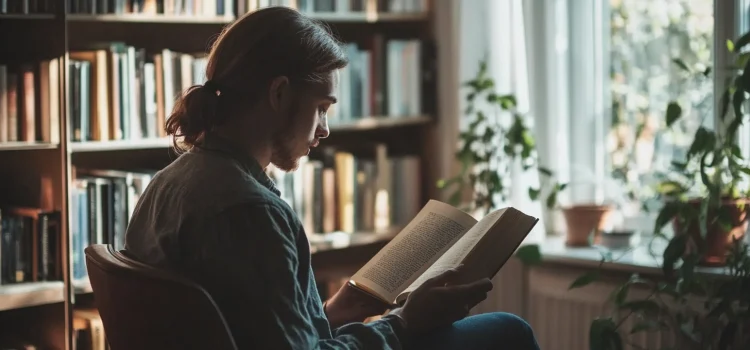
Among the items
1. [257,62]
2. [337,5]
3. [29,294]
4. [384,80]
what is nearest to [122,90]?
[29,294]

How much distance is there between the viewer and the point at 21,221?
226cm

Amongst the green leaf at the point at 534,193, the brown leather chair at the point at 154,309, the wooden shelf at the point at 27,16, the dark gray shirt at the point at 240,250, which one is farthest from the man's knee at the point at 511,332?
the wooden shelf at the point at 27,16

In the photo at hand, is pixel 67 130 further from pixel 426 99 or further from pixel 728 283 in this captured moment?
pixel 728 283

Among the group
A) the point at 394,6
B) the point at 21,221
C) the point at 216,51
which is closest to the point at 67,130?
the point at 21,221

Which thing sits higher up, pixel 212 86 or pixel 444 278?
pixel 212 86

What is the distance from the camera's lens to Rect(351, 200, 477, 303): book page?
1.60 metres

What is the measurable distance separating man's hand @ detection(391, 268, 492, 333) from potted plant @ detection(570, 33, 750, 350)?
32.5 inches

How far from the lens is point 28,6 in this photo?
7.21ft

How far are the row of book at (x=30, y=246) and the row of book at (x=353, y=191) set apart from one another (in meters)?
0.65

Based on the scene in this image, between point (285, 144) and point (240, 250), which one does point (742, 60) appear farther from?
point (240, 250)

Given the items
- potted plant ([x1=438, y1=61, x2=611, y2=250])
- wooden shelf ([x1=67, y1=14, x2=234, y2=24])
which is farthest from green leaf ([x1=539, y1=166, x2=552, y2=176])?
wooden shelf ([x1=67, y1=14, x2=234, y2=24])

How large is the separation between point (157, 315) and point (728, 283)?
1.36 metres

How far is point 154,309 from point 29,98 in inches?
47.4

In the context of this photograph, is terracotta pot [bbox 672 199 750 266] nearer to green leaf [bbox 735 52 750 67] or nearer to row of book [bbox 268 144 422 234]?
green leaf [bbox 735 52 750 67]
